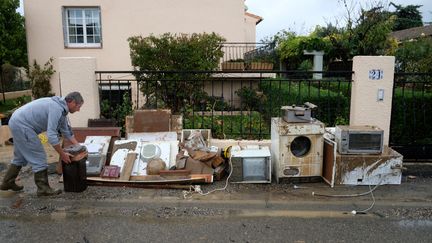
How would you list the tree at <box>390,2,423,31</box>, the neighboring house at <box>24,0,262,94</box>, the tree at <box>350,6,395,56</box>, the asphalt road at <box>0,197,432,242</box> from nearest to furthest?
the asphalt road at <box>0,197,432,242</box> < the tree at <box>350,6,395,56</box> < the neighboring house at <box>24,0,262,94</box> < the tree at <box>390,2,423,31</box>

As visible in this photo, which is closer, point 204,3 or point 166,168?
point 166,168

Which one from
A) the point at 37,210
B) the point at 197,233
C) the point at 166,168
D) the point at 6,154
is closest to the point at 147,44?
the point at 6,154

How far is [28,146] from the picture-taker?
197 inches

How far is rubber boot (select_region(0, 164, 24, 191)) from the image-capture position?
5.23 m

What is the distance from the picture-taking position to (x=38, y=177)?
5.14 metres

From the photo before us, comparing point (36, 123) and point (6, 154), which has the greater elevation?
point (36, 123)

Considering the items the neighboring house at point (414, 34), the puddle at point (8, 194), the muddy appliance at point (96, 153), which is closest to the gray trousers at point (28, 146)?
the puddle at point (8, 194)

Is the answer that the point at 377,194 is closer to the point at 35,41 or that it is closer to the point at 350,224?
the point at 350,224

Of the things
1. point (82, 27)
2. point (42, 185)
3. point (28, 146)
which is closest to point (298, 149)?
point (42, 185)

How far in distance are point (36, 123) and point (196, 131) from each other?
101 inches

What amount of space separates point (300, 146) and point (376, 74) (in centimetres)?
191

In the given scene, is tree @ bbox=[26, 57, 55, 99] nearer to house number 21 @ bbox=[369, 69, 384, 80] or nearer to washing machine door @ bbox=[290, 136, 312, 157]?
washing machine door @ bbox=[290, 136, 312, 157]

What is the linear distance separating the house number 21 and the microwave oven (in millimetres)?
1211

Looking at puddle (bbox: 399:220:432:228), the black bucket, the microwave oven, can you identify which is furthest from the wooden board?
puddle (bbox: 399:220:432:228)
